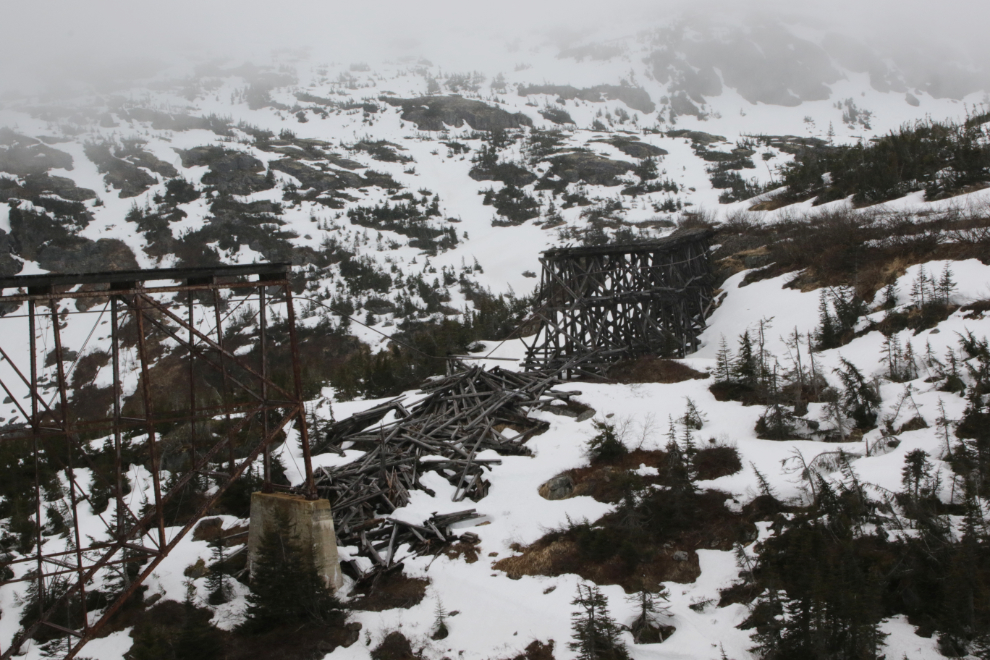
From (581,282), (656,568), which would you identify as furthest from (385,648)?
(581,282)

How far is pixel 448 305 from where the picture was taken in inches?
1427

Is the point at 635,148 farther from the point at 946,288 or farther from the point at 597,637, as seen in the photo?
the point at 597,637

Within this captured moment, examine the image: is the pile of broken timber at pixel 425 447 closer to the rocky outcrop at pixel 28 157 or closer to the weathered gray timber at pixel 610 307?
the weathered gray timber at pixel 610 307

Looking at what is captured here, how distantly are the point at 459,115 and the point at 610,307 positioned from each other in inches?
2139

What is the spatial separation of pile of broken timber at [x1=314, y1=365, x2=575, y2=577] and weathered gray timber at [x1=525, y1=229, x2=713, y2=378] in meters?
2.39

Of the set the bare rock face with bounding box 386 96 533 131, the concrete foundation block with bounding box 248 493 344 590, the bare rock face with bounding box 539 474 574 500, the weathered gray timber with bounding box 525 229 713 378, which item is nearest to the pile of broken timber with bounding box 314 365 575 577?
the concrete foundation block with bounding box 248 493 344 590

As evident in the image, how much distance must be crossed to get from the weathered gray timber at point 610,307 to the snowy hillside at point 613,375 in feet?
4.63

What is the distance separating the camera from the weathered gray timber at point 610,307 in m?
21.1

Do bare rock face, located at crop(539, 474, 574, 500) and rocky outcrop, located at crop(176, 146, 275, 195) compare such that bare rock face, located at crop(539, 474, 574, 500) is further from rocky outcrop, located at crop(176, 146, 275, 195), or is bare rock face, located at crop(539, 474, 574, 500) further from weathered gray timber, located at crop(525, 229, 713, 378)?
rocky outcrop, located at crop(176, 146, 275, 195)

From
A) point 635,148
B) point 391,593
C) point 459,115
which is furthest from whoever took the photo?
point 459,115

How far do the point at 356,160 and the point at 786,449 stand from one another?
52.6m

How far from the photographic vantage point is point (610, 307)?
71.9 feet

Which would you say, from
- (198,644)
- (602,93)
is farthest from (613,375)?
(602,93)

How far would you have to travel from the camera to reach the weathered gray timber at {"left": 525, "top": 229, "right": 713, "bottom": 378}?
21.1m
